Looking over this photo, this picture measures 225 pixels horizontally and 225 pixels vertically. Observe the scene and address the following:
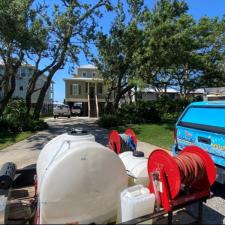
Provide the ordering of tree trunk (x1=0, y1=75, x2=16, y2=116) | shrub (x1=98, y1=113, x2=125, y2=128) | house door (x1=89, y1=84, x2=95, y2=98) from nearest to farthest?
1. tree trunk (x1=0, y1=75, x2=16, y2=116)
2. shrub (x1=98, y1=113, x2=125, y2=128)
3. house door (x1=89, y1=84, x2=95, y2=98)

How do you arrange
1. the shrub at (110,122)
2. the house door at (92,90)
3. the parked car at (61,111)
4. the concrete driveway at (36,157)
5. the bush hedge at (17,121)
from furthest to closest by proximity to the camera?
the house door at (92,90)
the parked car at (61,111)
the shrub at (110,122)
the bush hedge at (17,121)
the concrete driveway at (36,157)

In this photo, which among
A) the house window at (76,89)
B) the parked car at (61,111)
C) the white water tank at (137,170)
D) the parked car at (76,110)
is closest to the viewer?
the white water tank at (137,170)

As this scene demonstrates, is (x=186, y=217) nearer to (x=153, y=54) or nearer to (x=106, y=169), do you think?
(x=106, y=169)

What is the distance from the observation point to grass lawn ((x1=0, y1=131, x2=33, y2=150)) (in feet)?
42.2

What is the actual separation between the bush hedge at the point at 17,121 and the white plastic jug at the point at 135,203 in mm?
14237

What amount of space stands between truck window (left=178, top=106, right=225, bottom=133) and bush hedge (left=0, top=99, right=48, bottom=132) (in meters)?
12.3

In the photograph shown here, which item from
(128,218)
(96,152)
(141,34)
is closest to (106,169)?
(96,152)

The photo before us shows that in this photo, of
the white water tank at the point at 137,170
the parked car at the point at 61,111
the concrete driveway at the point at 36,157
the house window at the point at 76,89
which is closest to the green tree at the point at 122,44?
the concrete driveway at the point at 36,157

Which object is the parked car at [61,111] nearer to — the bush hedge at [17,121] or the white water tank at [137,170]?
the bush hedge at [17,121]

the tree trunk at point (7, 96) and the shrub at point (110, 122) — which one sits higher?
the tree trunk at point (7, 96)

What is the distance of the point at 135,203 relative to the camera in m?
3.48

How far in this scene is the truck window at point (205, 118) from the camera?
538cm

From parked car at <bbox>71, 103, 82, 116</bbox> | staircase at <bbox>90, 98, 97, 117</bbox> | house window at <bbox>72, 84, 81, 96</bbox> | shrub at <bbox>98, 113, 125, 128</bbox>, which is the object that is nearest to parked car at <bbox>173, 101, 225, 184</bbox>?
shrub at <bbox>98, 113, 125, 128</bbox>

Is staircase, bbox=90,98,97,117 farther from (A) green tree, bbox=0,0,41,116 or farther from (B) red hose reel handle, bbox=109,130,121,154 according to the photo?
(B) red hose reel handle, bbox=109,130,121,154
